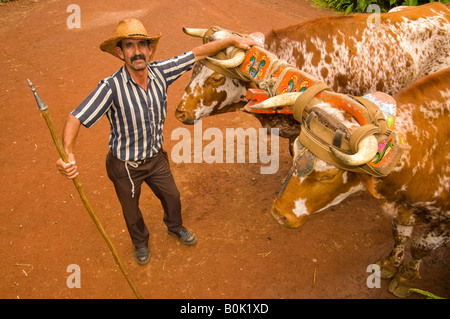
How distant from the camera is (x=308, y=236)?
4766mm

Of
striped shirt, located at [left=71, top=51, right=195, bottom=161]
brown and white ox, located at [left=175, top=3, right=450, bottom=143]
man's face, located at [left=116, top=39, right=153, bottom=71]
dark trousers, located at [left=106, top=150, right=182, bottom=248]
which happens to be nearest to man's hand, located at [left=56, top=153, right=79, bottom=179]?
striped shirt, located at [left=71, top=51, right=195, bottom=161]

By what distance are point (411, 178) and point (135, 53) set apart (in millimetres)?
2768

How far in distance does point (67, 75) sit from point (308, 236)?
24.4 ft

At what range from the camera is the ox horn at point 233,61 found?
13.5 feet

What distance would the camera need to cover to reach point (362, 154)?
2.49 meters

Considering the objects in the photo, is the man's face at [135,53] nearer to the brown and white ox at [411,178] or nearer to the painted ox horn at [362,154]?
the brown and white ox at [411,178]

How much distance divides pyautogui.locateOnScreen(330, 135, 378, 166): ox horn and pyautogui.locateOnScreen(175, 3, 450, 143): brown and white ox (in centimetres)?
221

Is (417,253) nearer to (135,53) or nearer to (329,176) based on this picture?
(329,176)

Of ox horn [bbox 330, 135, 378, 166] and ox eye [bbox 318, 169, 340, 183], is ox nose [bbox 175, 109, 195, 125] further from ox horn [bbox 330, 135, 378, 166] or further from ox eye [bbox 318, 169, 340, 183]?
ox horn [bbox 330, 135, 378, 166]

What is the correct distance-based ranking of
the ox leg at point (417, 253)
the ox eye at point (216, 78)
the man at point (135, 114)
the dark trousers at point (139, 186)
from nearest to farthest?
the man at point (135, 114), the ox leg at point (417, 253), the dark trousers at point (139, 186), the ox eye at point (216, 78)

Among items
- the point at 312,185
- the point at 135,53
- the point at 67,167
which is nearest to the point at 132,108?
the point at 135,53

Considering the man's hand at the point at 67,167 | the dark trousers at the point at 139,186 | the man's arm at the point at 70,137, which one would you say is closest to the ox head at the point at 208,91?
the dark trousers at the point at 139,186

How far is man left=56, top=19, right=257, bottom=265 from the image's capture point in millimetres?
3275

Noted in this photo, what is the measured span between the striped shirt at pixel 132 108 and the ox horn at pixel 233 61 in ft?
1.20
